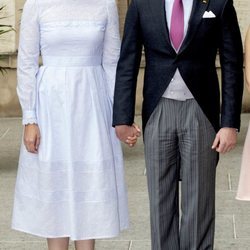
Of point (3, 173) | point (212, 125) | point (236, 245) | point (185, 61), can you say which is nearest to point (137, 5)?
point (185, 61)

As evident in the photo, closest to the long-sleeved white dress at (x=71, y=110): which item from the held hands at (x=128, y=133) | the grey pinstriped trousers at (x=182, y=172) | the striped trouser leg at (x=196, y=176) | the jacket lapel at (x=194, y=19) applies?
the held hands at (x=128, y=133)

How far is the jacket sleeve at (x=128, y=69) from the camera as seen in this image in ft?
18.2

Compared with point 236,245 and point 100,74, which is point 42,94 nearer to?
point 100,74

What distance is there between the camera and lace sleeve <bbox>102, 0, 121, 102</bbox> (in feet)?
19.0

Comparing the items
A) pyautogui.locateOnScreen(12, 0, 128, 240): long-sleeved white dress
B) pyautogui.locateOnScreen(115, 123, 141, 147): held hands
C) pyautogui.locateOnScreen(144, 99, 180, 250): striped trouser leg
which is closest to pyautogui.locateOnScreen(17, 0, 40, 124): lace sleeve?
pyautogui.locateOnScreen(12, 0, 128, 240): long-sleeved white dress

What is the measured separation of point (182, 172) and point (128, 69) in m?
0.62

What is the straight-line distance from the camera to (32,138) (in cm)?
571

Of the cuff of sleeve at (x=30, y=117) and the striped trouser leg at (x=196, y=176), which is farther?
the cuff of sleeve at (x=30, y=117)

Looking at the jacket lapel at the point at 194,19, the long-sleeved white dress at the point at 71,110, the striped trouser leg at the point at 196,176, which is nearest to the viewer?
the jacket lapel at the point at 194,19

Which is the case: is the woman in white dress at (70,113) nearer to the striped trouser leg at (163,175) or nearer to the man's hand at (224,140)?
the striped trouser leg at (163,175)

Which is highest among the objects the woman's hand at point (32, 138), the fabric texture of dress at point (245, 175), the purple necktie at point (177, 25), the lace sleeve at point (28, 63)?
the purple necktie at point (177, 25)

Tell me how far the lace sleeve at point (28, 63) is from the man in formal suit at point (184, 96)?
470mm

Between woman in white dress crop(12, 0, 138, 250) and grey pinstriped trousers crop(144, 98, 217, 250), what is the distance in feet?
0.93

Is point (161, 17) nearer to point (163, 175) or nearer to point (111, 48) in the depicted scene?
point (111, 48)
